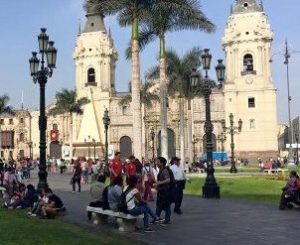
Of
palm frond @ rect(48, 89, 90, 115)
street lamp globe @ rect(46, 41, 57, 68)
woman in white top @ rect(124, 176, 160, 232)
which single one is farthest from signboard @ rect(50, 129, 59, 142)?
woman in white top @ rect(124, 176, 160, 232)

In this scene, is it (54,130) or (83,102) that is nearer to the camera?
(83,102)

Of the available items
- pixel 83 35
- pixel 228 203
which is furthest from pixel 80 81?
pixel 228 203

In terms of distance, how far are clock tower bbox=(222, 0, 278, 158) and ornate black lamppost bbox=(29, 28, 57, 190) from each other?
5547 cm

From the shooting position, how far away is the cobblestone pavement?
34.0ft

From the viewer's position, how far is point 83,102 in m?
71.5

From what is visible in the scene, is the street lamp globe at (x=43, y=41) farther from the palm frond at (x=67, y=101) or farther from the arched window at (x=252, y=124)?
the arched window at (x=252, y=124)

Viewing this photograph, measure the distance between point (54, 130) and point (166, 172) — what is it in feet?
247

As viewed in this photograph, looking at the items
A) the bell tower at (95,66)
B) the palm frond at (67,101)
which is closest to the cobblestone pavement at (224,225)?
the palm frond at (67,101)

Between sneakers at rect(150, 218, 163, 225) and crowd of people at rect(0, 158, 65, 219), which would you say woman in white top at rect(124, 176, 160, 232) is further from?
crowd of people at rect(0, 158, 65, 219)

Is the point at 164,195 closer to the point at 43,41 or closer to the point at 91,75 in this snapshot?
the point at 43,41

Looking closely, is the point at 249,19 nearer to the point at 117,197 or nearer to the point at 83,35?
the point at 83,35

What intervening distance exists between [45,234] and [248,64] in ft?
217

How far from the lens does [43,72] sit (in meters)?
18.5

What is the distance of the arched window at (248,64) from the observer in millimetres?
74062
